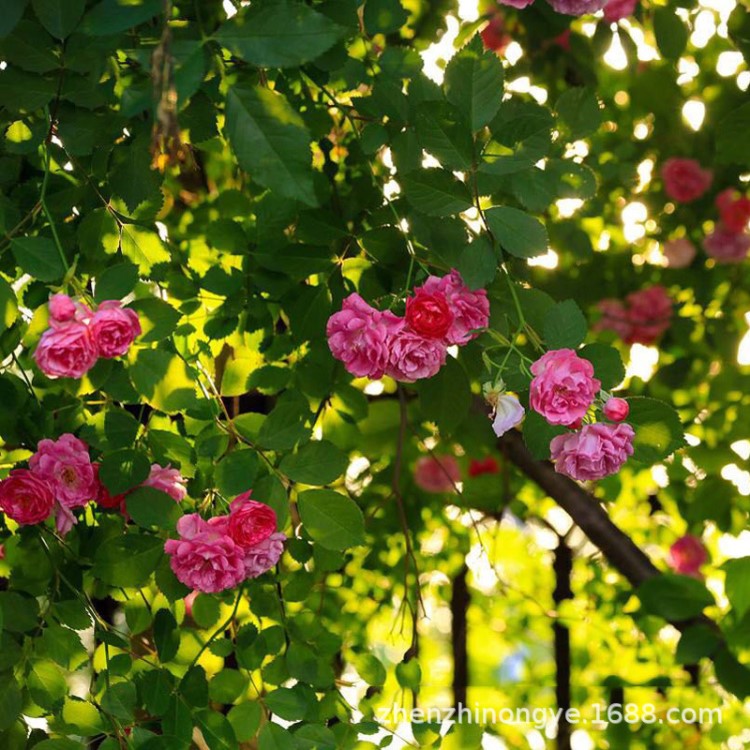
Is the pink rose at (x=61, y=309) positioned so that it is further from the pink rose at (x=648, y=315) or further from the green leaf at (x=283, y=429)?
A: the pink rose at (x=648, y=315)

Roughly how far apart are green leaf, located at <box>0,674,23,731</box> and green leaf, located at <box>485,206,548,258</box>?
2.17ft

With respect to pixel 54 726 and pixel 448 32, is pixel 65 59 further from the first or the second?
pixel 448 32

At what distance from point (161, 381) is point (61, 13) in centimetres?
35

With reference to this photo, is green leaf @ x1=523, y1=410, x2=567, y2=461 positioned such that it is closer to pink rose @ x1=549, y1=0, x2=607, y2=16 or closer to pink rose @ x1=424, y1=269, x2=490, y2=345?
pink rose @ x1=424, y1=269, x2=490, y2=345

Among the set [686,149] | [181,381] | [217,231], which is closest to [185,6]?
[217,231]

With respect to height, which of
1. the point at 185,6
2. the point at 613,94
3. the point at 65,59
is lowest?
the point at 65,59

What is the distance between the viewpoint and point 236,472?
3.81 feet

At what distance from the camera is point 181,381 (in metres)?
1.10

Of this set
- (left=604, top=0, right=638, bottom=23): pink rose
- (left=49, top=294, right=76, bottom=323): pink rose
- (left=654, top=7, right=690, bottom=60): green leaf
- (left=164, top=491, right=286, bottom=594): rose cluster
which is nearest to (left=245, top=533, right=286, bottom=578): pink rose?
(left=164, top=491, right=286, bottom=594): rose cluster

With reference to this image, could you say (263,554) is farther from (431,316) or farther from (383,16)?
(383,16)

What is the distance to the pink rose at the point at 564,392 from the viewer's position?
976mm

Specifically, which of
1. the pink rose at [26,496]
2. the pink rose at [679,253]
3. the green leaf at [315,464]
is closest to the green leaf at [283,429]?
the green leaf at [315,464]

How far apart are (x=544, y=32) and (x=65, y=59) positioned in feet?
3.60

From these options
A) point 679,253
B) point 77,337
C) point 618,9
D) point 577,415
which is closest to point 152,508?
point 77,337
